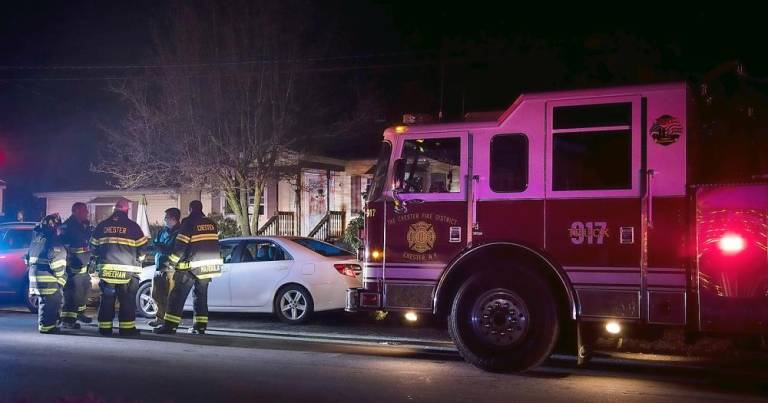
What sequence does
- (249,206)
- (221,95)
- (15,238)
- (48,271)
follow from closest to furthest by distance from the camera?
(48,271) < (15,238) < (221,95) < (249,206)

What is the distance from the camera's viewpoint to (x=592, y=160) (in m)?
7.64

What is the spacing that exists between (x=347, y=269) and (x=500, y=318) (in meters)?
4.25

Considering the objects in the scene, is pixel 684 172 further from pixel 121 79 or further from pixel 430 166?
pixel 121 79

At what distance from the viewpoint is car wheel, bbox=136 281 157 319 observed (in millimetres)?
12656

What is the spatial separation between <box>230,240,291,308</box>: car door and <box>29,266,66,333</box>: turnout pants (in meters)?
2.55

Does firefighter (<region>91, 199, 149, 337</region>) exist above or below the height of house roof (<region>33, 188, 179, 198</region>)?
below

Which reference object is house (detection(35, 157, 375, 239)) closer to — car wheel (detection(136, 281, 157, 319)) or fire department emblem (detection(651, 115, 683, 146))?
car wheel (detection(136, 281, 157, 319))

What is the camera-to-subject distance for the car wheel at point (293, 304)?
11797mm

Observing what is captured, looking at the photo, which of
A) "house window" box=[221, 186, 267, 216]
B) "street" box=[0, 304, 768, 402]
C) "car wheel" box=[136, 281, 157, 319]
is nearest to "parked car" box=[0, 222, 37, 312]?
"car wheel" box=[136, 281, 157, 319]

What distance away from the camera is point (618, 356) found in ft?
30.8

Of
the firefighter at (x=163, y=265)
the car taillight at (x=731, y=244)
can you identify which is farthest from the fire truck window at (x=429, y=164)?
the firefighter at (x=163, y=265)

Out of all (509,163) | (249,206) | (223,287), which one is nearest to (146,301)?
(223,287)

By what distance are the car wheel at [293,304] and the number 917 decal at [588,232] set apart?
5.18m

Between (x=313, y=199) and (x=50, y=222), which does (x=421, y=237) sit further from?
(x=313, y=199)
